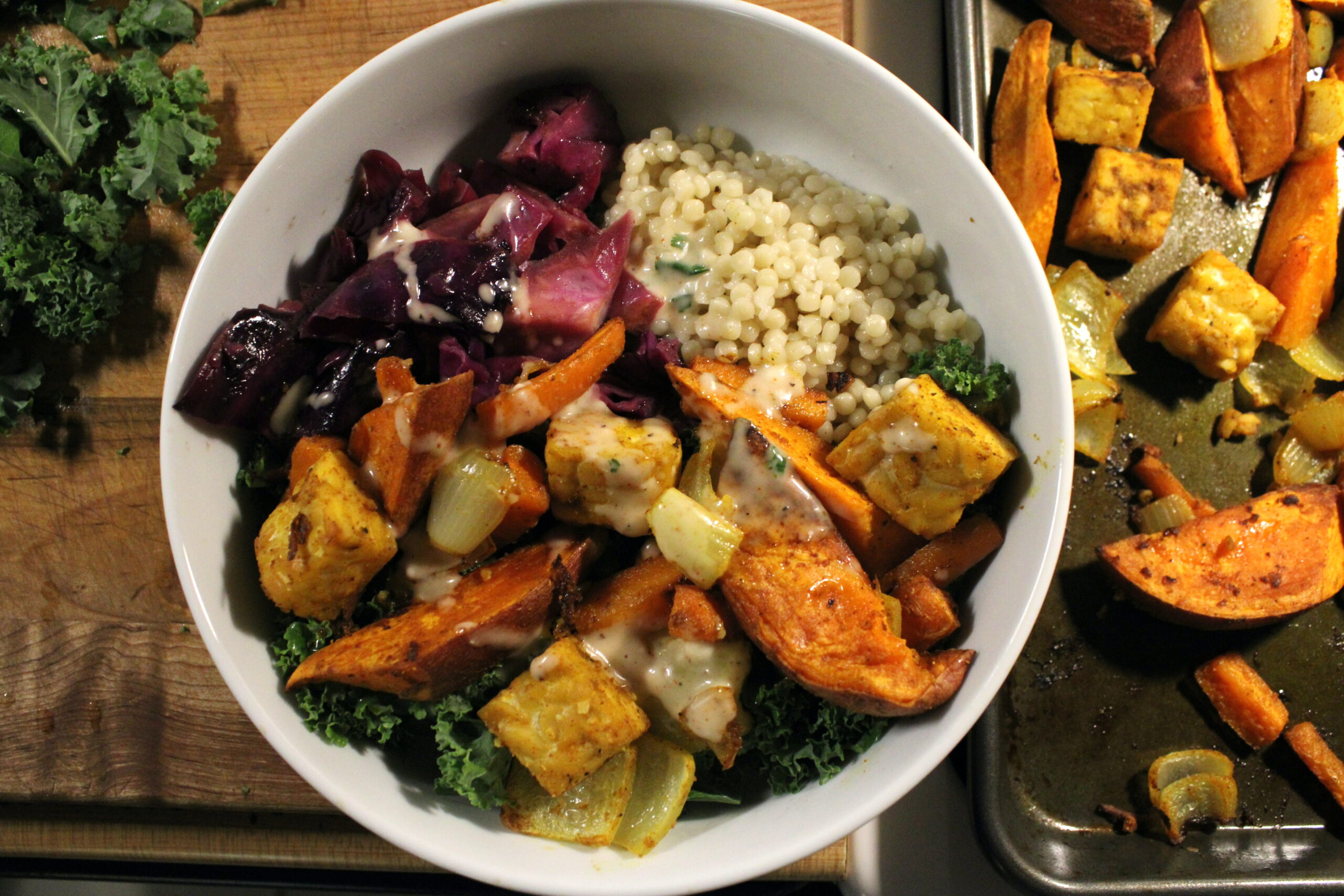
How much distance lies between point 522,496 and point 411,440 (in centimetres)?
22

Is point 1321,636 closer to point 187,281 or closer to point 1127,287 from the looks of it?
point 1127,287

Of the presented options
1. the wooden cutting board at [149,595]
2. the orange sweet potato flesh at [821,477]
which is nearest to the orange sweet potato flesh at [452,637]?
the orange sweet potato flesh at [821,477]

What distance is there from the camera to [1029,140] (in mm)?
2211

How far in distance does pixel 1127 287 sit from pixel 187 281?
7.62ft

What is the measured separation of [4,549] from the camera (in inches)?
87.7

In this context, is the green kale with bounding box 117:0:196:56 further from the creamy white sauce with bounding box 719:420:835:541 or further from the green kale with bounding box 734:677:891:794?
the green kale with bounding box 734:677:891:794

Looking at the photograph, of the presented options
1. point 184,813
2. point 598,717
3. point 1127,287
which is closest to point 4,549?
point 184,813

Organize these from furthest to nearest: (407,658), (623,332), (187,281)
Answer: (187,281) < (623,332) < (407,658)

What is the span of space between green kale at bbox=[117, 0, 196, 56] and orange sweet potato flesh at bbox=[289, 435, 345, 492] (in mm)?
1134

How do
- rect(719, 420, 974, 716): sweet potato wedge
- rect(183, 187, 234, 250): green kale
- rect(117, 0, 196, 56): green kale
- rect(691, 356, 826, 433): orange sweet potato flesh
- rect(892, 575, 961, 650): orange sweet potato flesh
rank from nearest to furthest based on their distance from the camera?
1. rect(719, 420, 974, 716): sweet potato wedge
2. rect(892, 575, 961, 650): orange sweet potato flesh
3. rect(691, 356, 826, 433): orange sweet potato flesh
4. rect(183, 187, 234, 250): green kale
5. rect(117, 0, 196, 56): green kale

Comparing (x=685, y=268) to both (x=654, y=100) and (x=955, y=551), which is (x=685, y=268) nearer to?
(x=654, y=100)

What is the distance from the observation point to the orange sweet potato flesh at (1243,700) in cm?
215

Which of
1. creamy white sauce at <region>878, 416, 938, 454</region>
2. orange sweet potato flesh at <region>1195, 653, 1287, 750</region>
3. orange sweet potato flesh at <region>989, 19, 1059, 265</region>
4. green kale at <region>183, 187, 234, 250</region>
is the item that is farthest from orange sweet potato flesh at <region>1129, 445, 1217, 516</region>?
green kale at <region>183, 187, 234, 250</region>

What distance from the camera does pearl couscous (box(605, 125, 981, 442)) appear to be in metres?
1.83
